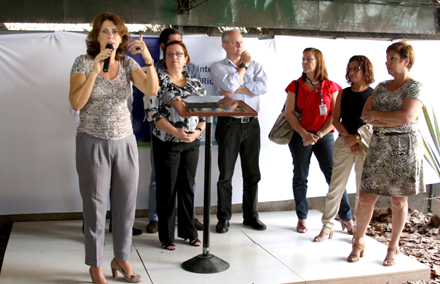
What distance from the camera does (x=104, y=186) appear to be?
2746 mm

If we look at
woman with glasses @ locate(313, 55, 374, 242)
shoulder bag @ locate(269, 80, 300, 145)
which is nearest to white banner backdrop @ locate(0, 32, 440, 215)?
shoulder bag @ locate(269, 80, 300, 145)

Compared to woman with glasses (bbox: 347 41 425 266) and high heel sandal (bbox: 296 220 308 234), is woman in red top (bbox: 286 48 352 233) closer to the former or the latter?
high heel sandal (bbox: 296 220 308 234)

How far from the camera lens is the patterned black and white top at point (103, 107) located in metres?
2.68

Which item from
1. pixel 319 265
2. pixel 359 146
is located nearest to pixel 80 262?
pixel 319 265

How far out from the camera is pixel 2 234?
167 inches

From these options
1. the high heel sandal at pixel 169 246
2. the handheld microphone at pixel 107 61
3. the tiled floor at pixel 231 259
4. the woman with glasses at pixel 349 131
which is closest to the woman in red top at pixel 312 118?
the woman with glasses at pixel 349 131

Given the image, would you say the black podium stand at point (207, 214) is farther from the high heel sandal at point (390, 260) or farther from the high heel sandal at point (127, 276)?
the high heel sandal at point (390, 260)

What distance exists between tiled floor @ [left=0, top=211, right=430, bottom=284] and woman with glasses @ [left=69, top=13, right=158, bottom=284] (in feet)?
1.68

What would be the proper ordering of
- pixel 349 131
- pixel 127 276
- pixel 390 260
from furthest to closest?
pixel 349 131 → pixel 390 260 → pixel 127 276

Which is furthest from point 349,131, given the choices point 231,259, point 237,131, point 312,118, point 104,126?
point 104,126

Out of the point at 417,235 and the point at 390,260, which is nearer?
the point at 390,260

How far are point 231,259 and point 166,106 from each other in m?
1.32

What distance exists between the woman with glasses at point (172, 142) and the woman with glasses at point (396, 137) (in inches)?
54.1

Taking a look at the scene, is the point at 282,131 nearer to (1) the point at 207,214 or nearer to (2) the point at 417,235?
(1) the point at 207,214
